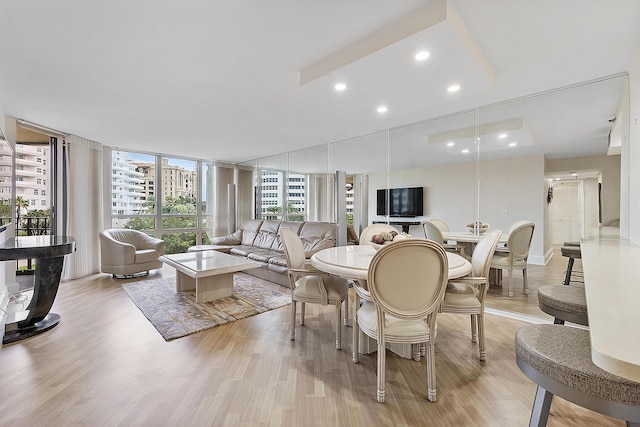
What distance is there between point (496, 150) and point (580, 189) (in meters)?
0.96

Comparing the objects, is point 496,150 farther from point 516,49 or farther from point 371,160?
point 371,160

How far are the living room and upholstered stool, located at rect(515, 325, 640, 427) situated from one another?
87 cm

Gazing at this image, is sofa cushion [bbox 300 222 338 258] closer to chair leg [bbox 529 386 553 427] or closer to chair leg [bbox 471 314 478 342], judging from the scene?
chair leg [bbox 471 314 478 342]

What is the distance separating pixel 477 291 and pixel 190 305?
304 cm

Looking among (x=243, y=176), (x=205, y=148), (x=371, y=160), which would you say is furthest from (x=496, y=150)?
(x=243, y=176)

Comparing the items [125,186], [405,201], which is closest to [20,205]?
[125,186]

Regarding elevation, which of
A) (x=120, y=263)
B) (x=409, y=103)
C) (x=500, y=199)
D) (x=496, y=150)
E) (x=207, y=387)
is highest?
(x=409, y=103)

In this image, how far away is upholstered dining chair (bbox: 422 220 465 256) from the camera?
13.0 ft

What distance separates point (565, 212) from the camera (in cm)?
347

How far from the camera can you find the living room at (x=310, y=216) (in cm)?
174

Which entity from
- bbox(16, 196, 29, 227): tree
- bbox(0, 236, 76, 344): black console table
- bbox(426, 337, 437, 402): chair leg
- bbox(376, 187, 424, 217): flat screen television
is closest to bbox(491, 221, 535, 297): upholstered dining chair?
bbox(376, 187, 424, 217): flat screen television

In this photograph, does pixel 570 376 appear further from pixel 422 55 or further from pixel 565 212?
pixel 565 212

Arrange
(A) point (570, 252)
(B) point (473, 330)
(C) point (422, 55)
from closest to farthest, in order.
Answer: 1. (C) point (422, 55)
2. (B) point (473, 330)
3. (A) point (570, 252)

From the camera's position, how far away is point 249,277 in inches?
190
